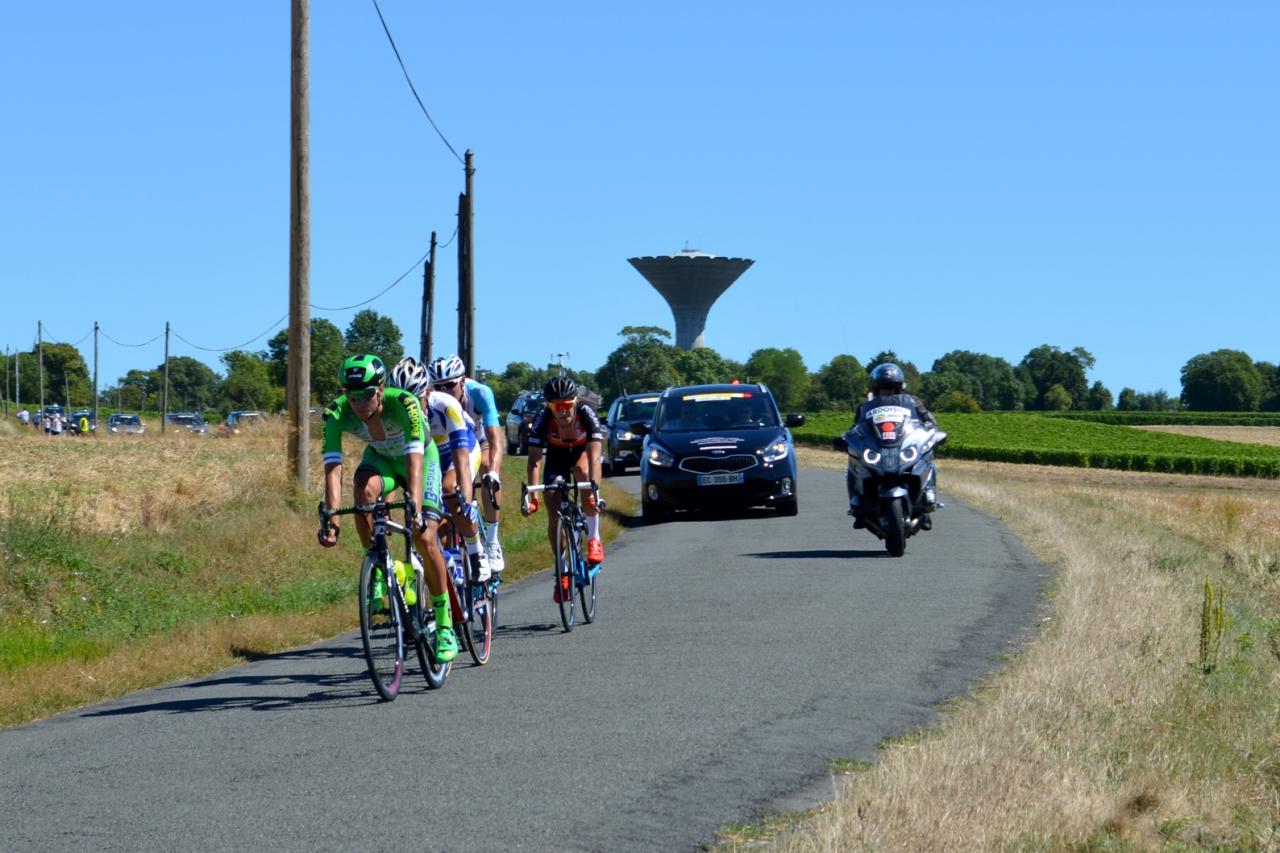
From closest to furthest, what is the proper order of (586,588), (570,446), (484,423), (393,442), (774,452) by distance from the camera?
(393,442) < (484,423) < (570,446) < (586,588) < (774,452)

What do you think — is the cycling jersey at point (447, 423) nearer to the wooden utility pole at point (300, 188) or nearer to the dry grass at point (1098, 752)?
the dry grass at point (1098, 752)

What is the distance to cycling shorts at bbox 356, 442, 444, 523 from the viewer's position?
9.16 meters

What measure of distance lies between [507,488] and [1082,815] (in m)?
26.0

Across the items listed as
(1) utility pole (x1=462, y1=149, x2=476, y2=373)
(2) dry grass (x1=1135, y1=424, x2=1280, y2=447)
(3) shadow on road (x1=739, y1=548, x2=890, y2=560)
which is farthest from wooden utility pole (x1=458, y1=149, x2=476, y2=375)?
(2) dry grass (x1=1135, y1=424, x2=1280, y2=447)

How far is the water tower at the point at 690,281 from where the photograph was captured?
13325cm

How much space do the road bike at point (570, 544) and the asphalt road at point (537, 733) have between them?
0.27 meters

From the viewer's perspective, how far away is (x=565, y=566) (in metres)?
11.9

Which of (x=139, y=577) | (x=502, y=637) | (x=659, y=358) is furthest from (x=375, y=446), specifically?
(x=659, y=358)

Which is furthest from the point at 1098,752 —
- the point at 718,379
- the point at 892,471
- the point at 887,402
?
the point at 718,379

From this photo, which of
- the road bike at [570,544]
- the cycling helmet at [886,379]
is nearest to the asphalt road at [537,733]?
the road bike at [570,544]

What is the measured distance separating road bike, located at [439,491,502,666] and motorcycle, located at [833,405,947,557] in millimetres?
6513

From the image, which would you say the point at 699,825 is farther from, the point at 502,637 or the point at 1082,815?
the point at 502,637

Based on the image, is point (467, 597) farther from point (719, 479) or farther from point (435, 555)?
point (719, 479)

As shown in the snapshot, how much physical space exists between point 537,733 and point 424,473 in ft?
6.45
